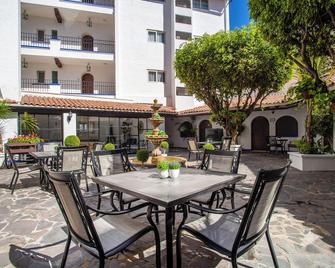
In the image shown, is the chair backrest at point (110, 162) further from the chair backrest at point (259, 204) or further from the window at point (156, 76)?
the window at point (156, 76)

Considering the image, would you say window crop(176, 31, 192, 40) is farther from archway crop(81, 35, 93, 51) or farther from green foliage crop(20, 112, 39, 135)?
green foliage crop(20, 112, 39, 135)

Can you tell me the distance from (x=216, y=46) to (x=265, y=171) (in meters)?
8.81

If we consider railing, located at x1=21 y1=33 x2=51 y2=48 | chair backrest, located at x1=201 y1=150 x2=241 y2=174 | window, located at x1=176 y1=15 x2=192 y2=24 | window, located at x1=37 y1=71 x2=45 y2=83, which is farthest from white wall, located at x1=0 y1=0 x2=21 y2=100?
chair backrest, located at x1=201 y1=150 x2=241 y2=174

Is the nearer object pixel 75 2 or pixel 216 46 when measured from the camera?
pixel 216 46

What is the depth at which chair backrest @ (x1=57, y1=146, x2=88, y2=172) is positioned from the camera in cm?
541

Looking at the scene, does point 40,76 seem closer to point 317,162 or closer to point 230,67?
point 230,67

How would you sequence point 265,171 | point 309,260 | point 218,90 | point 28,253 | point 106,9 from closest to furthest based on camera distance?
point 265,171, point 309,260, point 28,253, point 218,90, point 106,9

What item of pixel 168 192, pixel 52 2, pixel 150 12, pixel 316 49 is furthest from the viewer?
pixel 150 12

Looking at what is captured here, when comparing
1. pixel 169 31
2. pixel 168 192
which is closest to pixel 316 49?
pixel 168 192

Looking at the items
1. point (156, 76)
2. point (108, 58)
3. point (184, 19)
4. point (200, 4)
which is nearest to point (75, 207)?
point (108, 58)

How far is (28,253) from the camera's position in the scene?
9.86ft

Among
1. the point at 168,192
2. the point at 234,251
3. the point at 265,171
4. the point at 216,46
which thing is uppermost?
the point at 216,46

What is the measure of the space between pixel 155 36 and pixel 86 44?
5.26 m

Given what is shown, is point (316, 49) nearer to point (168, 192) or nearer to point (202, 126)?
point (168, 192)
